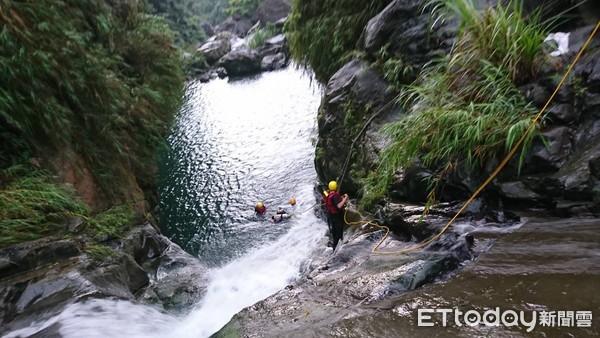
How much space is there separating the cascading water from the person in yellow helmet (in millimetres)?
970

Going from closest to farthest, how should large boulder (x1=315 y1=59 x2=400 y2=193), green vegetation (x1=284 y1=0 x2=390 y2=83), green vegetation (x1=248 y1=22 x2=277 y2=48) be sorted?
1. large boulder (x1=315 y1=59 x2=400 y2=193)
2. green vegetation (x1=284 y1=0 x2=390 y2=83)
3. green vegetation (x1=248 y1=22 x2=277 y2=48)

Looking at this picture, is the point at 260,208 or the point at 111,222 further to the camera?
the point at 260,208

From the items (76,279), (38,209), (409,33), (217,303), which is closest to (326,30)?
(409,33)

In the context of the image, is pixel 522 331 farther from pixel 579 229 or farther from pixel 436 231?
pixel 436 231

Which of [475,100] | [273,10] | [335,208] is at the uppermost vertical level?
[273,10]

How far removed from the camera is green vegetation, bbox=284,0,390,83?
8.76 metres

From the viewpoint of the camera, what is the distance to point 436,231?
432 cm

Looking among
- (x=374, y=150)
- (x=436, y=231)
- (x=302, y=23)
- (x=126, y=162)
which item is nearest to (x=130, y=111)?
(x=126, y=162)

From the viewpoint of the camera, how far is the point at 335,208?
20.6ft

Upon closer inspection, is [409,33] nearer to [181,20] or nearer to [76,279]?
[76,279]

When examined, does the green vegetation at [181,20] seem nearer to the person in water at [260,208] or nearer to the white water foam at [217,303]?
the person in water at [260,208]

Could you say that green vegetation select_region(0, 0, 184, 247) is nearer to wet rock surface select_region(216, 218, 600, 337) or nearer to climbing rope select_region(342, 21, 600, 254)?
wet rock surface select_region(216, 218, 600, 337)

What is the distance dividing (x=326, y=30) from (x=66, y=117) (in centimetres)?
634

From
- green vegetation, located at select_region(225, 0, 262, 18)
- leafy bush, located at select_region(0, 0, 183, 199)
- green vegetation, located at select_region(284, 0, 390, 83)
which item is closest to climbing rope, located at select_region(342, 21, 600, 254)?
green vegetation, located at select_region(284, 0, 390, 83)
